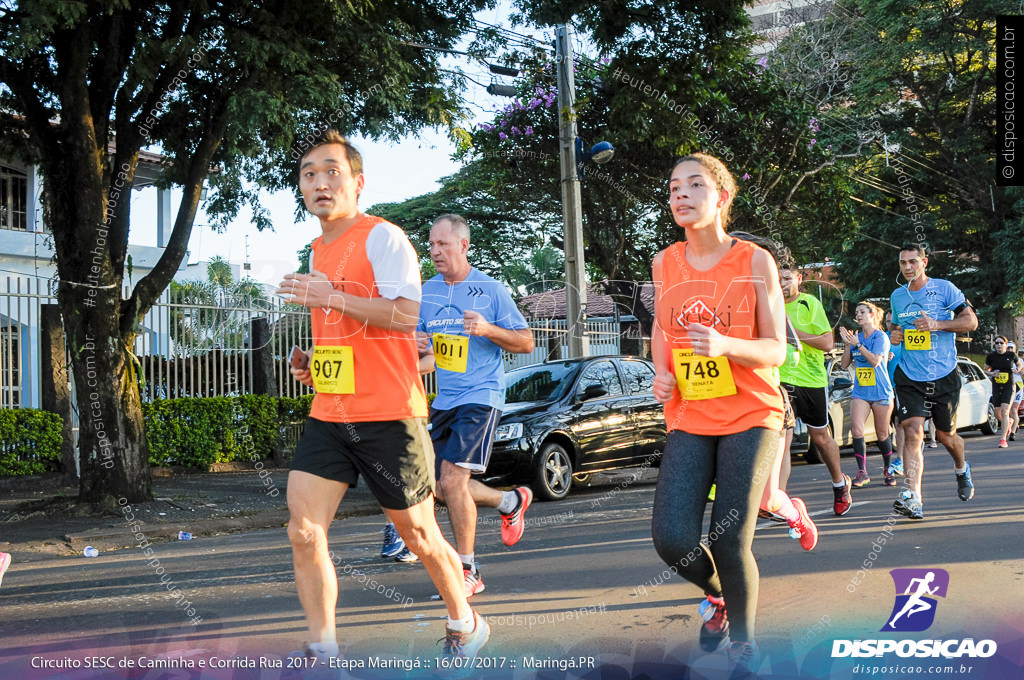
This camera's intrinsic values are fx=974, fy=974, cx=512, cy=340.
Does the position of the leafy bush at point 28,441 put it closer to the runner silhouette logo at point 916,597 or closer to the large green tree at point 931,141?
the runner silhouette logo at point 916,597

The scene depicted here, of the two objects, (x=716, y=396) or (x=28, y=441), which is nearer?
(x=716, y=396)

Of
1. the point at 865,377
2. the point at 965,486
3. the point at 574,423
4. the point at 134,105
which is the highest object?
the point at 134,105

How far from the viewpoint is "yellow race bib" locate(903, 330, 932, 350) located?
7457 millimetres

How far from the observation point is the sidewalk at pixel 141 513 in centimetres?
784

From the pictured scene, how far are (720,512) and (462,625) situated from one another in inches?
41.6

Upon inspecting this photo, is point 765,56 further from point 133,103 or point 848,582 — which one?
point 848,582

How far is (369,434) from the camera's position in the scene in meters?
3.54

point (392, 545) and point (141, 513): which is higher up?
point (392, 545)

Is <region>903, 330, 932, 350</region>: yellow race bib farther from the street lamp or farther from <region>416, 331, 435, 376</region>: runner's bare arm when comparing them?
the street lamp

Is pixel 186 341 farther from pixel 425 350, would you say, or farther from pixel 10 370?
pixel 425 350

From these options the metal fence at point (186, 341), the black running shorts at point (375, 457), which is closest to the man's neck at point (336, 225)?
the black running shorts at point (375, 457)

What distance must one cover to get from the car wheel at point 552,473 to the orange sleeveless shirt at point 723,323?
19.5 ft

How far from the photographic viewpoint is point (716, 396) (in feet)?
11.6

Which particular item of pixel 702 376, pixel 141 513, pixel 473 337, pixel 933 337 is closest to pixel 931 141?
pixel 933 337
